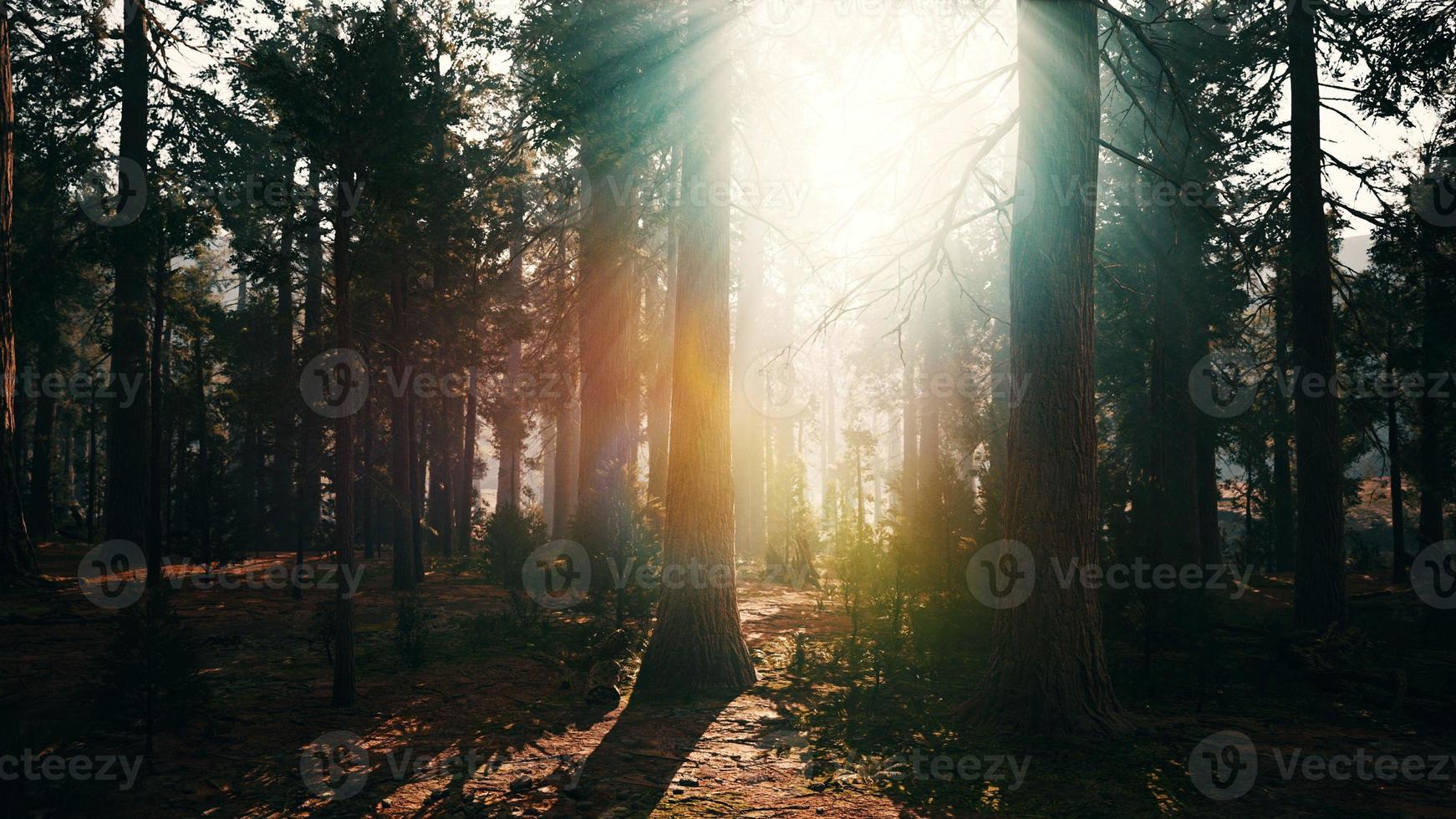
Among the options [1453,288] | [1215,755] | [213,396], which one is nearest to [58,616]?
[213,396]

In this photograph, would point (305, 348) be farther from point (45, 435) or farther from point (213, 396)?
point (45, 435)

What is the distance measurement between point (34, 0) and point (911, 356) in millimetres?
26780

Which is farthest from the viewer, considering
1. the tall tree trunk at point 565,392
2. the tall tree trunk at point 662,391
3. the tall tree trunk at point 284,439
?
the tall tree trunk at point 662,391

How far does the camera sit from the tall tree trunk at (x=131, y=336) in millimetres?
16359

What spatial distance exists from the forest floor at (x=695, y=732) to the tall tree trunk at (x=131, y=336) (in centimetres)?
517

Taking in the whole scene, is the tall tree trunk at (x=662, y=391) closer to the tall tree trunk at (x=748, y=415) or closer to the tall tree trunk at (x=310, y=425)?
the tall tree trunk at (x=748, y=415)
